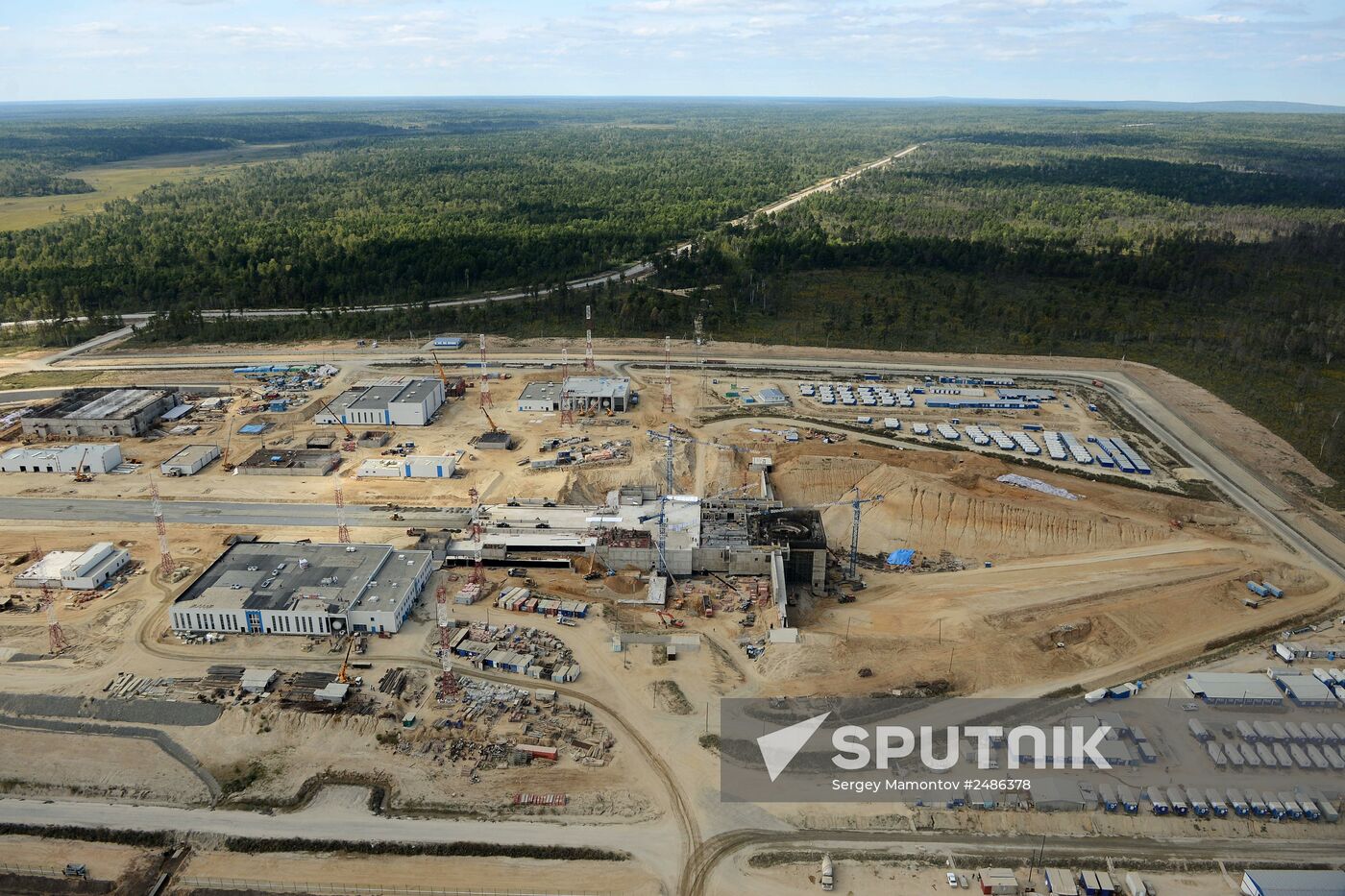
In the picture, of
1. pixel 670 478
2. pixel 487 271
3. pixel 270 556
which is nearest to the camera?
pixel 270 556

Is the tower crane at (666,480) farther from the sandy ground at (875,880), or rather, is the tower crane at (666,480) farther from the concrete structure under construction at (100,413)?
the concrete structure under construction at (100,413)

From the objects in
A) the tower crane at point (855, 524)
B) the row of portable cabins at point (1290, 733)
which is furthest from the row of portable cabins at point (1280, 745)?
the tower crane at point (855, 524)

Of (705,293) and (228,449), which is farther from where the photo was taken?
(705,293)

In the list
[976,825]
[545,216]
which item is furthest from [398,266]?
[976,825]

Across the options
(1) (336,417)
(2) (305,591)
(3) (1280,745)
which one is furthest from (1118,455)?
(1) (336,417)

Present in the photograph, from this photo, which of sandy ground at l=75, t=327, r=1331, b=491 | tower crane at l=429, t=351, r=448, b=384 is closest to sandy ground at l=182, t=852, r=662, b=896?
tower crane at l=429, t=351, r=448, b=384

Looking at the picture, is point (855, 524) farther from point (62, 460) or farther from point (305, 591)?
point (62, 460)

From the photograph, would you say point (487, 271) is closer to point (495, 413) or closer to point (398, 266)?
point (398, 266)

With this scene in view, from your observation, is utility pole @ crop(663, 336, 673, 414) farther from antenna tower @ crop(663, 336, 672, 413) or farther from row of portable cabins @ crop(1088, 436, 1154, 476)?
row of portable cabins @ crop(1088, 436, 1154, 476)
